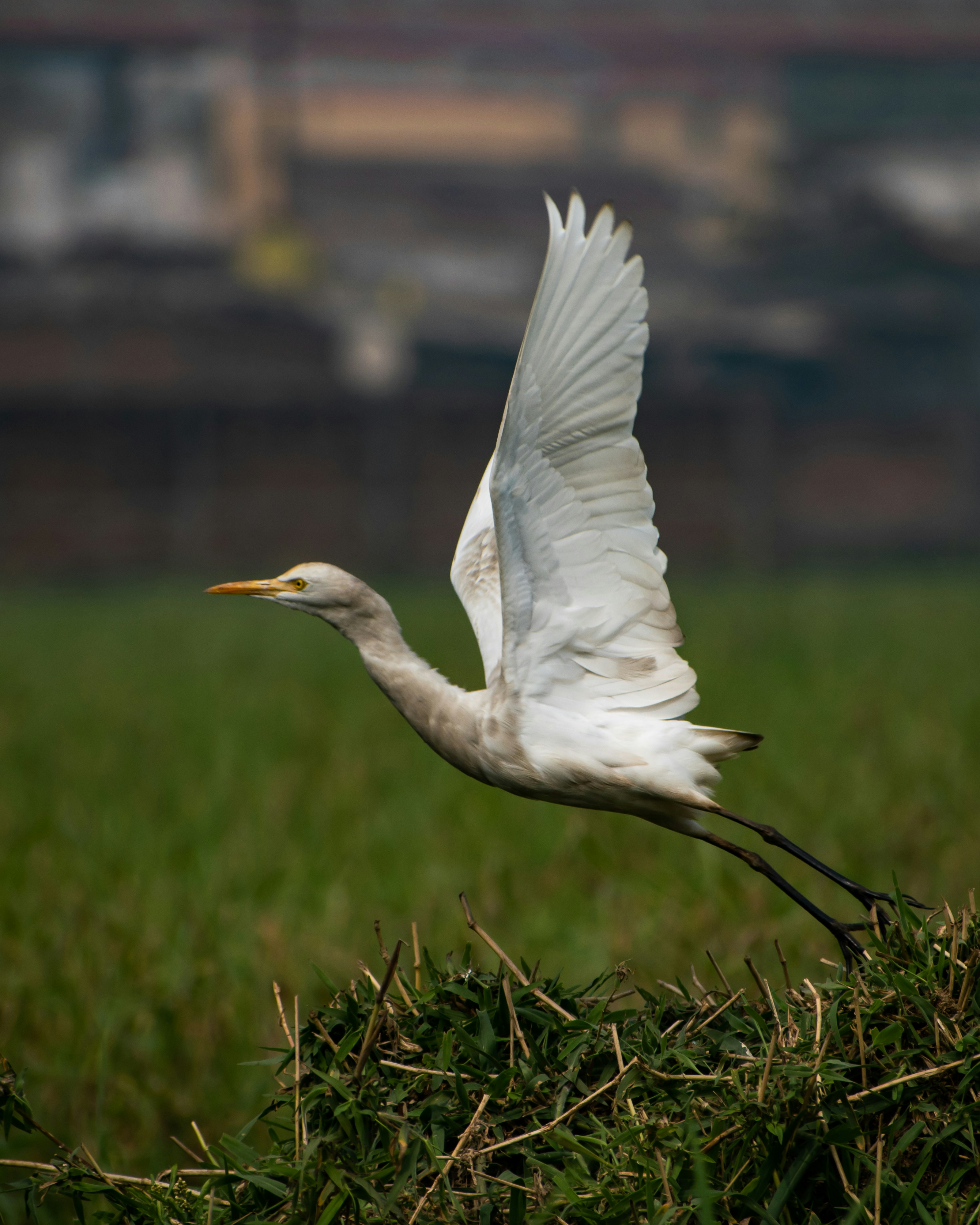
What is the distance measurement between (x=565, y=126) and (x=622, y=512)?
3430 centimetres

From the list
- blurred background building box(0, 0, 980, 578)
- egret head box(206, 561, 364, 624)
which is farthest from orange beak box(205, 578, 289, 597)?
blurred background building box(0, 0, 980, 578)

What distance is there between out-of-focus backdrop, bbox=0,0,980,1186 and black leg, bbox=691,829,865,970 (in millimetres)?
1130

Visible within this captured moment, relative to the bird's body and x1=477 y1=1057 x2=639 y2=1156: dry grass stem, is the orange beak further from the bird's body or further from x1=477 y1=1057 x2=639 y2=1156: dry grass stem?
x1=477 y1=1057 x2=639 y2=1156: dry grass stem

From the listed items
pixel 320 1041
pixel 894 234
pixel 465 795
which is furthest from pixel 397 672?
pixel 894 234

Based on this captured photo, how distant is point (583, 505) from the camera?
234 centimetres

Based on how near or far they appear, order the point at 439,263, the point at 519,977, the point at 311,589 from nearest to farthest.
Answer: the point at 519,977 → the point at 311,589 → the point at 439,263

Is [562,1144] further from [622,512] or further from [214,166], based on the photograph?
[214,166]

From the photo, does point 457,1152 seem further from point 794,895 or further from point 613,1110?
point 794,895

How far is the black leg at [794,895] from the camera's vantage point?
7.26 ft

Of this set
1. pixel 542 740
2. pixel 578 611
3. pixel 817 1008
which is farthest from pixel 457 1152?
→ pixel 578 611

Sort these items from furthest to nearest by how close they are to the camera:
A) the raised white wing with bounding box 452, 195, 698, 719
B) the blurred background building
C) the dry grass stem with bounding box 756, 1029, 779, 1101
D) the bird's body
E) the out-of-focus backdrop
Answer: the blurred background building, the out-of-focus backdrop, the bird's body, the raised white wing with bounding box 452, 195, 698, 719, the dry grass stem with bounding box 756, 1029, 779, 1101

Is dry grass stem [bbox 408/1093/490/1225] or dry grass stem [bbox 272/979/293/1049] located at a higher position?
dry grass stem [bbox 272/979/293/1049]

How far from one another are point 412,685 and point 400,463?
20.8 m

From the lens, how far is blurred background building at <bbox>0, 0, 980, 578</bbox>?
22.6 m
